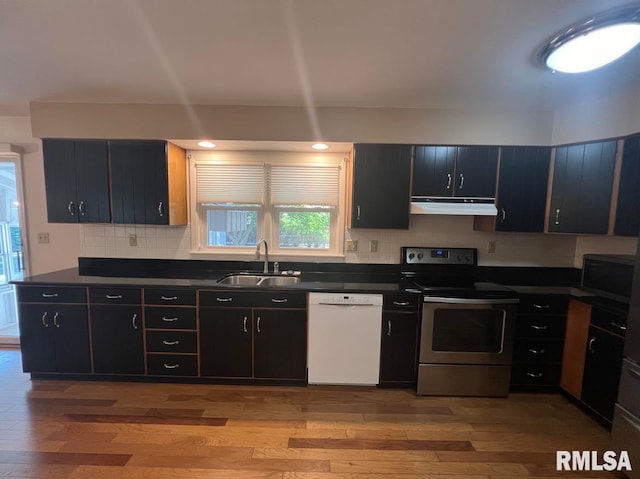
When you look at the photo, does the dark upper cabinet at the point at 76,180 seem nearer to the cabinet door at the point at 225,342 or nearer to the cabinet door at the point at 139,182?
the cabinet door at the point at 139,182

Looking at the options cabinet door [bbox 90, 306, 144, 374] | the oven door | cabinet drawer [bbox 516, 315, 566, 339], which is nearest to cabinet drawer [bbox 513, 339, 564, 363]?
cabinet drawer [bbox 516, 315, 566, 339]

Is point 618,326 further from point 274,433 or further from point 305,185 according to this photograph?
point 305,185

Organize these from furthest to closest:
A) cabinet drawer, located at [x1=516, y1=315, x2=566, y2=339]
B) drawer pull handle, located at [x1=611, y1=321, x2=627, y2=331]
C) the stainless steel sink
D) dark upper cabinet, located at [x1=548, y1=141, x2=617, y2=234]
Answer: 1. the stainless steel sink
2. cabinet drawer, located at [x1=516, y1=315, x2=566, y2=339]
3. dark upper cabinet, located at [x1=548, y1=141, x2=617, y2=234]
4. drawer pull handle, located at [x1=611, y1=321, x2=627, y2=331]

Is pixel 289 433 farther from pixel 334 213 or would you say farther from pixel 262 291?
pixel 334 213

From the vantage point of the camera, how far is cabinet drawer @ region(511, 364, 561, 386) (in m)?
2.56

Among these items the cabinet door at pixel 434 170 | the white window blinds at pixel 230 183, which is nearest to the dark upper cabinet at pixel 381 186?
the cabinet door at pixel 434 170

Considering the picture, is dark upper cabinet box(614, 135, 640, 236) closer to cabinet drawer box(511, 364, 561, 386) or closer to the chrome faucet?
cabinet drawer box(511, 364, 561, 386)

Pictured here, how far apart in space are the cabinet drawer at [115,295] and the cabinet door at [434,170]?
2604 mm

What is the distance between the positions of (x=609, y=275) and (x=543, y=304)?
23.0 inches

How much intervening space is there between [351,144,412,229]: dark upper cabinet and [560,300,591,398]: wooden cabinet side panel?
1.50 m

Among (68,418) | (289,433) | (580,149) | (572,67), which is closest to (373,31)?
(572,67)

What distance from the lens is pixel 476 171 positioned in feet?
8.82

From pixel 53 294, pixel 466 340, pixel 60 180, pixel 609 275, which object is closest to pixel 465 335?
pixel 466 340

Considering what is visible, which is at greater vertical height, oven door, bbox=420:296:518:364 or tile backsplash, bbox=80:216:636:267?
tile backsplash, bbox=80:216:636:267
